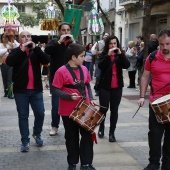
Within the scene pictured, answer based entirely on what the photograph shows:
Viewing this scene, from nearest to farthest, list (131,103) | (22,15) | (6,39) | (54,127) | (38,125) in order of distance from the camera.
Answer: (38,125) → (54,127) → (6,39) → (131,103) → (22,15)

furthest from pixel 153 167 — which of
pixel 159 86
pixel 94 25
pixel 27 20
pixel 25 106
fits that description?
pixel 27 20

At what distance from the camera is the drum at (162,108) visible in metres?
4.68

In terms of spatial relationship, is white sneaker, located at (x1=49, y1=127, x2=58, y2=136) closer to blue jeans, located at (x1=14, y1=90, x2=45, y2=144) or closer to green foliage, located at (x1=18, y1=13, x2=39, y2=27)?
blue jeans, located at (x1=14, y1=90, x2=45, y2=144)

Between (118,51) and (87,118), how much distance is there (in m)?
1.98

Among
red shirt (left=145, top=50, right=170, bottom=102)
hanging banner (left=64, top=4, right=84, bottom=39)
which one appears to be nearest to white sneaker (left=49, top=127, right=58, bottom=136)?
red shirt (left=145, top=50, right=170, bottom=102)

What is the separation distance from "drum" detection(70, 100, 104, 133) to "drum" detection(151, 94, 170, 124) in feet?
2.38

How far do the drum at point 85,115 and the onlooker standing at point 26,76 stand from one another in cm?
147

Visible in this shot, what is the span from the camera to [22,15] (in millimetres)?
50344

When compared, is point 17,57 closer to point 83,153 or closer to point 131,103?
point 83,153

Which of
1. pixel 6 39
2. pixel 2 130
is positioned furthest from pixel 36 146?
pixel 6 39

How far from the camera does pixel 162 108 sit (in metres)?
4.70

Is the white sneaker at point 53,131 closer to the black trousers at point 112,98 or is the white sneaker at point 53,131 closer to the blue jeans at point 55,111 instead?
the blue jeans at point 55,111

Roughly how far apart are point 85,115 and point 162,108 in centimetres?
94

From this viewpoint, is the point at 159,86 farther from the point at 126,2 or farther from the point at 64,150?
the point at 126,2
